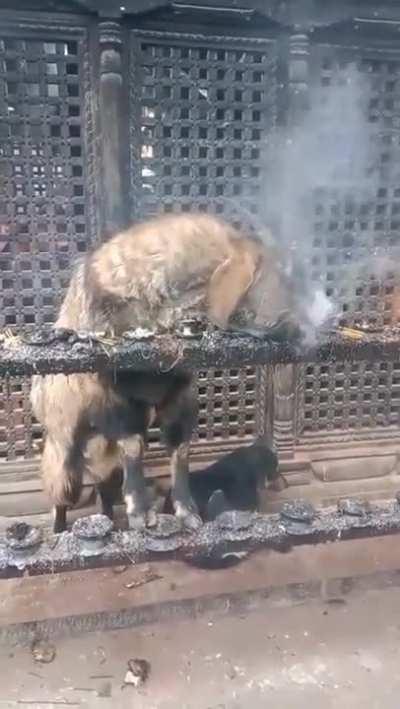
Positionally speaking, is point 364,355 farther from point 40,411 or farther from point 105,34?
point 105,34

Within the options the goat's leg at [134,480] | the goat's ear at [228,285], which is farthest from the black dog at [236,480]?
the goat's ear at [228,285]

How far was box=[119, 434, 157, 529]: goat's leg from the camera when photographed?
3.13m

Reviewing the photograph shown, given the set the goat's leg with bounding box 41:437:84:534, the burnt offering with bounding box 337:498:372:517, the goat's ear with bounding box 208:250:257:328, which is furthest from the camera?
the goat's leg with bounding box 41:437:84:534

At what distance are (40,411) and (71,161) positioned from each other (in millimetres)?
1460

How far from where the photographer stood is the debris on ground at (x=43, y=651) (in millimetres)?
2342

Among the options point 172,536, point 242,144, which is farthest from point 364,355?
point 242,144

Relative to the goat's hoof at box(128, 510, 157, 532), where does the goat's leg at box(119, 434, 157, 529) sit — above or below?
above

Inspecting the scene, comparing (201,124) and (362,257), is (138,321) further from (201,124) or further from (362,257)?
(362,257)

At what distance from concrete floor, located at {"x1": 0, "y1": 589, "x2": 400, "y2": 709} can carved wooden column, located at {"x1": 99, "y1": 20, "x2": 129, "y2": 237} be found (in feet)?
6.95

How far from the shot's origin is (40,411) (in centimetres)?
353

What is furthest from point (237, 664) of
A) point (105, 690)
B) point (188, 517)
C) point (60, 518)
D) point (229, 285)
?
point (60, 518)

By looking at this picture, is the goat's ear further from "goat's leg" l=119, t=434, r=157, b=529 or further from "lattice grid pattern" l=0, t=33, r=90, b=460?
"lattice grid pattern" l=0, t=33, r=90, b=460

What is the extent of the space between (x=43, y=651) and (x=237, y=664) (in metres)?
0.74

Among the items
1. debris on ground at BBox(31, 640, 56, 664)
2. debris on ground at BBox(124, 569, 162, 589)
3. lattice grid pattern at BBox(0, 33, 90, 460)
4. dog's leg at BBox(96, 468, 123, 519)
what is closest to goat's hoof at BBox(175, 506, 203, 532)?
debris on ground at BBox(124, 569, 162, 589)
